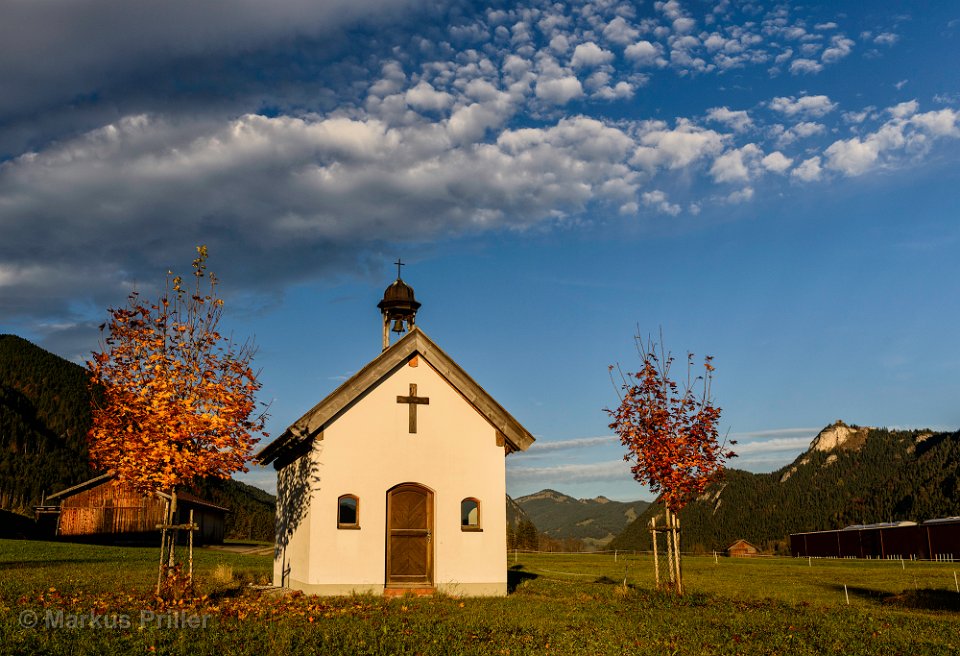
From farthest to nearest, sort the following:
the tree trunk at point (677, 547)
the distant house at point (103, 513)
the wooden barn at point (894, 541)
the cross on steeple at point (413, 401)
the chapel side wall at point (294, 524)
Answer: the wooden barn at point (894, 541)
the distant house at point (103, 513)
the cross on steeple at point (413, 401)
the chapel side wall at point (294, 524)
the tree trunk at point (677, 547)

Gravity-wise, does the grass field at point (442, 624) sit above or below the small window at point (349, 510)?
below

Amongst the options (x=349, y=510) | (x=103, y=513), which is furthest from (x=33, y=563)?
(x=103, y=513)

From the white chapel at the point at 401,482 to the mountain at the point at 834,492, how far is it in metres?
67.0

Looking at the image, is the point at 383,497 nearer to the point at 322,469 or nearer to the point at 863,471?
the point at 322,469

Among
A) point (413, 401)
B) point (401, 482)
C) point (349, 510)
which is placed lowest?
point (349, 510)

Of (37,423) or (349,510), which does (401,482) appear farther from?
(37,423)

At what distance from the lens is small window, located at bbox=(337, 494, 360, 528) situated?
20.1m

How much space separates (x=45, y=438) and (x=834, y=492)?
11229cm

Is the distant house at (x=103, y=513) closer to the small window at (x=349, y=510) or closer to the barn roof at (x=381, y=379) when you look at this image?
the barn roof at (x=381, y=379)

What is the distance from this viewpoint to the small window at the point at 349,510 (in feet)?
65.8

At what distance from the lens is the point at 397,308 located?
A: 24500mm

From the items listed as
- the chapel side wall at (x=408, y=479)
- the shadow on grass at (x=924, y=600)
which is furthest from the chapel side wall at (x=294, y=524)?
the shadow on grass at (x=924, y=600)

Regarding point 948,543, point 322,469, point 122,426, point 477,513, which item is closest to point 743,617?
point 477,513

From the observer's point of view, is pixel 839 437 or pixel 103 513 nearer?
pixel 103 513
